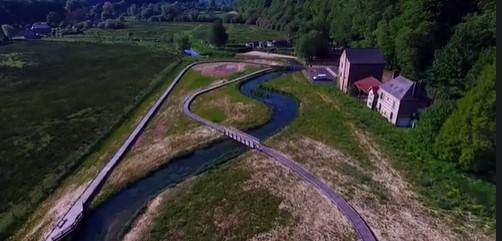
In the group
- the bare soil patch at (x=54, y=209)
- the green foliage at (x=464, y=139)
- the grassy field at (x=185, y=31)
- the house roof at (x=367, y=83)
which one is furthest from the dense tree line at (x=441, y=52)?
the bare soil patch at (x=54, y=209)

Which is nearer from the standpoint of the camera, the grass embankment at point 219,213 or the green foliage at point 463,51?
the grass embankment at point 219,213

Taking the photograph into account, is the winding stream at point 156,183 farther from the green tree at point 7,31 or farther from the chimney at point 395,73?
the green tree at point 7,31

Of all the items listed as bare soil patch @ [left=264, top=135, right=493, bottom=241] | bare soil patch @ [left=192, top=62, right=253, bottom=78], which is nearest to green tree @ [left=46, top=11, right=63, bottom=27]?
bare soil patch @ [left=192, top=62, right=253, bottom=78]

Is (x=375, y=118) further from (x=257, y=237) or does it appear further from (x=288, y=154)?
(x=257, y=237)

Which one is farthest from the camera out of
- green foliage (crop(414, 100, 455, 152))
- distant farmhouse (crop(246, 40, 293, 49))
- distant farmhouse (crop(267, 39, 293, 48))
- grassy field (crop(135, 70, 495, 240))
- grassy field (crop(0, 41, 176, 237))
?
distant farmhouse (crop(267, 39, 293, 48))

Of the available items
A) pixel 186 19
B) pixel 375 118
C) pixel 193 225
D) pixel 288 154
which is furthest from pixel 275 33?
pixel 193 225

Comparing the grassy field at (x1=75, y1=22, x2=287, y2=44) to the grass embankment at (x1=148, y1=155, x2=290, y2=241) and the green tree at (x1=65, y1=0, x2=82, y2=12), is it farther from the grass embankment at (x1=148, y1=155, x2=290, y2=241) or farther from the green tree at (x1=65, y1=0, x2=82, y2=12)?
the grass embankment at (x1=148, y1=155, x2=290, y2=241)
